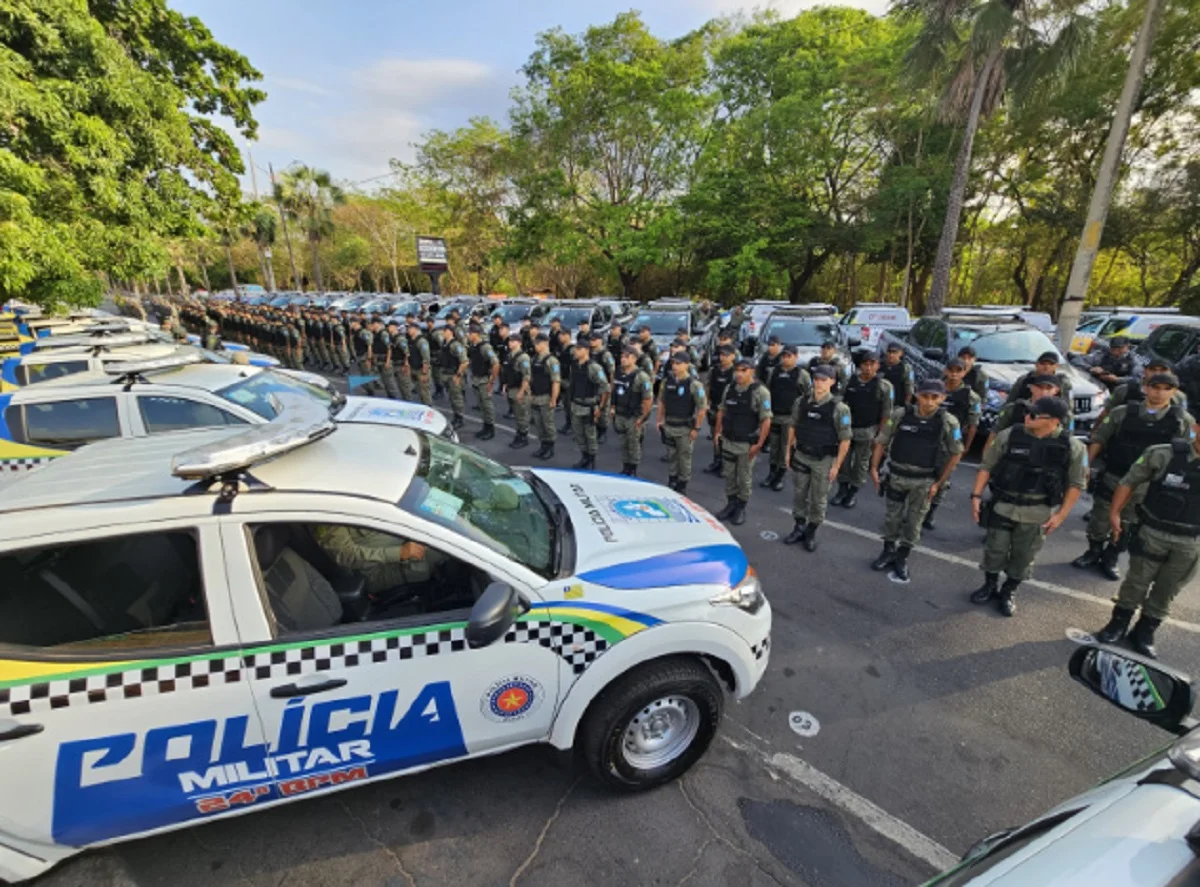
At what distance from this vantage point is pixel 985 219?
85.3ft

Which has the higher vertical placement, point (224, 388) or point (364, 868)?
point (224, 388)

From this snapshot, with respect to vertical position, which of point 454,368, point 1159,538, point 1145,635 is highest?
point 454,368

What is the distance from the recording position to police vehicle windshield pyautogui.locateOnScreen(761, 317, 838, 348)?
1008 centimetres

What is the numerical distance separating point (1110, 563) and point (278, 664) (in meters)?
6.13

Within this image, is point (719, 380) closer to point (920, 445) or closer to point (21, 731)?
point (920, 445)

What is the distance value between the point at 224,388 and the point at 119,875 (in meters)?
3.98

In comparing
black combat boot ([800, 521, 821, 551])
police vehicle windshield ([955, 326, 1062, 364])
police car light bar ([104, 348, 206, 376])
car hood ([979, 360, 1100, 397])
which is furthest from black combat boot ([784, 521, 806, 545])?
police car light bar ([104, 348, 206, 376])

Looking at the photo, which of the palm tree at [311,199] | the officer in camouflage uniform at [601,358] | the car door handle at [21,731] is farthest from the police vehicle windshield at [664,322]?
the palm tree at [311,199]

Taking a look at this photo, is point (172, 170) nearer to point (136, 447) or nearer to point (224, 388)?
point (224, 388)

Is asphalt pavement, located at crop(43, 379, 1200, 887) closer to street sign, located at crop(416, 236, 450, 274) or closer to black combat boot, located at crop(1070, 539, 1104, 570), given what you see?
black combat boot, located at crop(1070, 539, 1104, 570)

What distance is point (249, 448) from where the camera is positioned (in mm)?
1893

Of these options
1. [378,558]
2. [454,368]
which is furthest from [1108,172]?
[378,558]

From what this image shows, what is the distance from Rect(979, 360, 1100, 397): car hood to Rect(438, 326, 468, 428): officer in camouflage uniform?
26.5 ft

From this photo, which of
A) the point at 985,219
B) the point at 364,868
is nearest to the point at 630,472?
the point at 364,868
